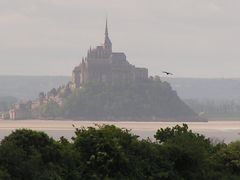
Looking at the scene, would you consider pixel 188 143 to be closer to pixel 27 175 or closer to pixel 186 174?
pixel 186 174

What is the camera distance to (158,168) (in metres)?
63.7

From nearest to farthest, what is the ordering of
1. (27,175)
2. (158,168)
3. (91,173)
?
(27,175)
(91,173)
(158,168)

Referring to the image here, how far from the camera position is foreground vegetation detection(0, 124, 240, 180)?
55344 mm

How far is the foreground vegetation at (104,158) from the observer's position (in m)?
55.3

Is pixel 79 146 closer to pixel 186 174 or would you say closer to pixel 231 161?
pixel 186 174

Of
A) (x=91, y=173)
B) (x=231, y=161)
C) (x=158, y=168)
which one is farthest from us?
(x=231, y=161)

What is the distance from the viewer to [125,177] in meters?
60.3

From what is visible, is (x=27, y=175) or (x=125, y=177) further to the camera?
(x=125, y=177)

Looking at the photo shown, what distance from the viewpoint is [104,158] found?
60250 millimetres

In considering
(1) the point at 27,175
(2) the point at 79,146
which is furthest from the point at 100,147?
(1) the point at 27,175

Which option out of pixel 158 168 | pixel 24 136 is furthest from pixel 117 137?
pixel 24 136

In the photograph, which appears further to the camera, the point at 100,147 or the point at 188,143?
the point at 188,143

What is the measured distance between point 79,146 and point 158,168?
5388 mm

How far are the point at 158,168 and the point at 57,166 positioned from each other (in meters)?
8.66
